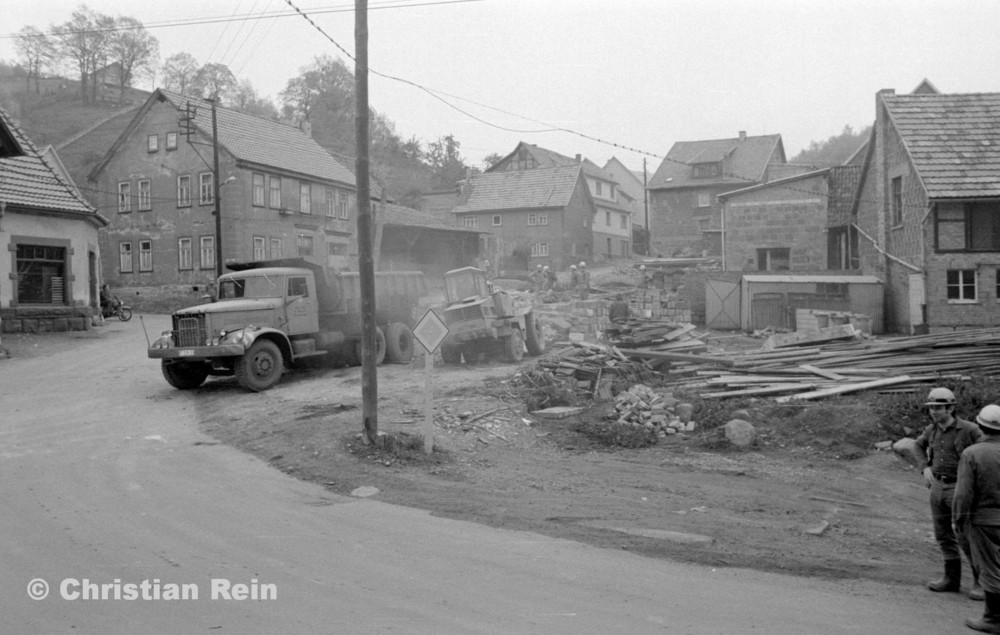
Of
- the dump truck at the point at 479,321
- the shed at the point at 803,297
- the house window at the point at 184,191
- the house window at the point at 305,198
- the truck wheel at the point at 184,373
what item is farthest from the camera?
the house window at the point at 305,198

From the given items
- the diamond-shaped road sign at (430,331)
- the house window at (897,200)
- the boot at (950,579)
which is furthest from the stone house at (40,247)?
the house window at (897,200)

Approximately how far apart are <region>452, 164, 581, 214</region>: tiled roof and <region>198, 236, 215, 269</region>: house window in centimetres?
2193

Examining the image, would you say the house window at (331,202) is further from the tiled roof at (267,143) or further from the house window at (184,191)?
the house window at (184,191)

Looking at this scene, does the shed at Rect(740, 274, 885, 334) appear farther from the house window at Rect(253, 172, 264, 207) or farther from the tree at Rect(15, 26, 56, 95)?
the tree at Rect(15, 26, 56, 95)

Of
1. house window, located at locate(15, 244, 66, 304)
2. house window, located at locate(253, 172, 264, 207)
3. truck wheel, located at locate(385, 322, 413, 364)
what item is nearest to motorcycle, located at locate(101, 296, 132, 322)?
house window, located at locate(15, 244, 66, 304)

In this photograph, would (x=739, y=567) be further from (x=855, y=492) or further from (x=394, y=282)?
(x=394, y=282)

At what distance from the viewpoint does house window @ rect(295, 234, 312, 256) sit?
4269cm

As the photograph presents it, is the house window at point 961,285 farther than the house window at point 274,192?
Result: No

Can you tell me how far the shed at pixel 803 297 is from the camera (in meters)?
27.6

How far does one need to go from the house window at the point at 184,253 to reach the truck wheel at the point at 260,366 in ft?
84.2

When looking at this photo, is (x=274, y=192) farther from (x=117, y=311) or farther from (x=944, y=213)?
(x=944, y=213)

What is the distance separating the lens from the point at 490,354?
67.2 ft

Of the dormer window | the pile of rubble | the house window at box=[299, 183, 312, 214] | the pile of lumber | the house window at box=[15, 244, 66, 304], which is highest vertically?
the dormer window

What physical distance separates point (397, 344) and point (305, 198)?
2544 centimetres
